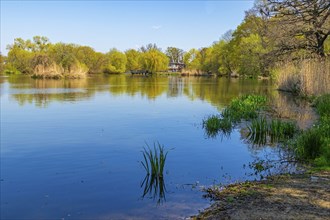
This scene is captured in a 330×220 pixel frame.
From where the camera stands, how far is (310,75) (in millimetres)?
23375

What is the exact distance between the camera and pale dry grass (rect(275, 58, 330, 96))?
2117cm

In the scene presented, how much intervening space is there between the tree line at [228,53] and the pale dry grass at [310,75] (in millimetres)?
1292

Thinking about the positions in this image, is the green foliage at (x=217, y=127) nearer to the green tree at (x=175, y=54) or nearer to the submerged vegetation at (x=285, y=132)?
the submerged vegetation at (x=285, y=132)

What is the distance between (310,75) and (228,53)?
60537mm

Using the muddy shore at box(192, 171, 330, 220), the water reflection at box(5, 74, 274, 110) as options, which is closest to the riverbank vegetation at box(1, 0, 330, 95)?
the water reflection at box(5, 74, 274, 110)

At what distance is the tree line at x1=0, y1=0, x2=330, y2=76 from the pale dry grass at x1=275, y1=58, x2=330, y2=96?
1.29 m

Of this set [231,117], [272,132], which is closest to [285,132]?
[272,132]

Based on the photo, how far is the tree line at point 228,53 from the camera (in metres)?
25.9

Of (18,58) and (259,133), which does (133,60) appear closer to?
(18,58)

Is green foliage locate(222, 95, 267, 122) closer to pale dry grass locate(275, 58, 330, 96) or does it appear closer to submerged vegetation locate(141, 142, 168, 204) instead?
pale dry grass locate(275, 58, 330, 96)

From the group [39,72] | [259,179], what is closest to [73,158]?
[259,179]

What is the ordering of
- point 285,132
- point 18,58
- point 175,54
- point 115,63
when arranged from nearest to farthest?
point 285,132
point 18,58
point 115,63
point 175,54

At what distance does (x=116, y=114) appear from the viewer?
2019cm

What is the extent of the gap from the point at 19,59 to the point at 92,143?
323 feet
